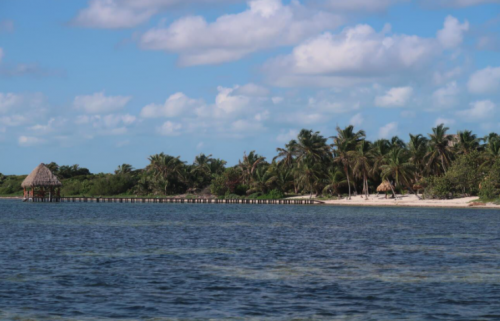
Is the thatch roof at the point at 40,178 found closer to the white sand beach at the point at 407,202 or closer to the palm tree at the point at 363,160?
the white sand beach at the point at 407,202

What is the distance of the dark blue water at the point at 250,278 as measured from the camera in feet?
51.8

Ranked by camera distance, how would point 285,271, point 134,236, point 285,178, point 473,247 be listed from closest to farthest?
1. point 285,271
2. point 473,247
3. point 134,236
4. point 285,178

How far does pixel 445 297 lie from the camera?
57.7 ft

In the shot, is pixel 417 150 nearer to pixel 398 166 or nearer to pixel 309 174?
pixel 398 166

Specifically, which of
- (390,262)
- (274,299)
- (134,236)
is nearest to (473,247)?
(390,262)

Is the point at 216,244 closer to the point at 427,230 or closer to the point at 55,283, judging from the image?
the point at 55,283

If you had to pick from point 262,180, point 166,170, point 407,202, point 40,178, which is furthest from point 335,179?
point 40,178

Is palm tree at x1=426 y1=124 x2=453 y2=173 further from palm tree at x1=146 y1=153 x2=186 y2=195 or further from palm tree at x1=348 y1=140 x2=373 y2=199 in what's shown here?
palm tree at x1=146 y1=153 x2=186 y2=195

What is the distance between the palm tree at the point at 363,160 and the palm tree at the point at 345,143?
1.06m

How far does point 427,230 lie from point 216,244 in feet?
59.4

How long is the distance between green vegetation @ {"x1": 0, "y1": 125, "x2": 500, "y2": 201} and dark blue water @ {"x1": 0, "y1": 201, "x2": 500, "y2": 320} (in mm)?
48414

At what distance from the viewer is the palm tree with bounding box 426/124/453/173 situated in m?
88.8

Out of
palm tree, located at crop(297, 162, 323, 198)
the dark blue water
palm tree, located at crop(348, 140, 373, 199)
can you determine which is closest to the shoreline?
palm tree, located at crop(348, 140, 373, 199)

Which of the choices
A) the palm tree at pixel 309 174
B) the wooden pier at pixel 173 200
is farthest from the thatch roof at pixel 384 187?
the wooden pier at pixel 173 200
